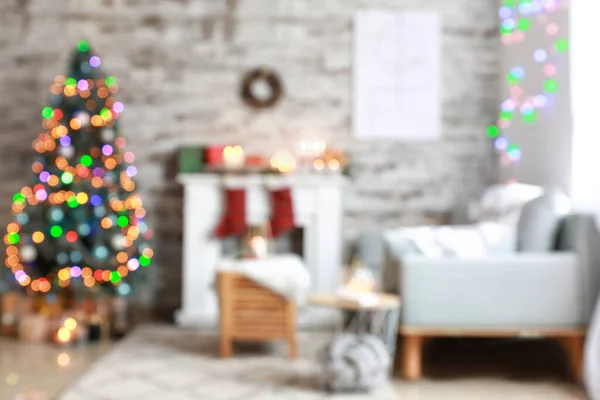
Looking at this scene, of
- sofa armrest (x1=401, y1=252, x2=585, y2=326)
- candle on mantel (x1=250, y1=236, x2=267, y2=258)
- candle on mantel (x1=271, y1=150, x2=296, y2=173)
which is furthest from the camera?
candle on mantel (x1=271, y1=150, x2=296, y2=173)

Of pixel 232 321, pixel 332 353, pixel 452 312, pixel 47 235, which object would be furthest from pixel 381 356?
pixel 47 235

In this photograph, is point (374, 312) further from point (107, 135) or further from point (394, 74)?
point (394, 74)

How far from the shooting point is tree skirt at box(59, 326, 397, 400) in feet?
10.7

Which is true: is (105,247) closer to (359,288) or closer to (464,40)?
(359,288)

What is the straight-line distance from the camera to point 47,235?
464cm

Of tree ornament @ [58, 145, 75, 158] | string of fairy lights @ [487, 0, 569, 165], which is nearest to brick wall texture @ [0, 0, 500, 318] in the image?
string of fairy lights @ [487, 0, 569, 165]

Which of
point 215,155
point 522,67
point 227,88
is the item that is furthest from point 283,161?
point 522,67

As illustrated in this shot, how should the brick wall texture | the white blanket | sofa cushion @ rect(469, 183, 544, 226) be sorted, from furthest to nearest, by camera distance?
the brick wall texture, sofa cushion @ rect(469, 183, 544, 226), the white blanket

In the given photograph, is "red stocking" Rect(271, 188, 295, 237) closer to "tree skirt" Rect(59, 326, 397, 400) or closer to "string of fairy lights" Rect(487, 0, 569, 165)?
"tree skirt" Rect(59, 326, 397, 400)

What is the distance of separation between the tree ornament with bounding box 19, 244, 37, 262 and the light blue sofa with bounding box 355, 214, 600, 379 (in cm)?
266

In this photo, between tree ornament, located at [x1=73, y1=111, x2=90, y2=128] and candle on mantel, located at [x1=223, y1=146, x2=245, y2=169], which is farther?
candle on mantel, located at [x1=223, y1=146, x2=245, y2=169]

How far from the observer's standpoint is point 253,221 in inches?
207

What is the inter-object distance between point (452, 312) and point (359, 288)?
507 mm

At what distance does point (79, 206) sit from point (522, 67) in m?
3.53
